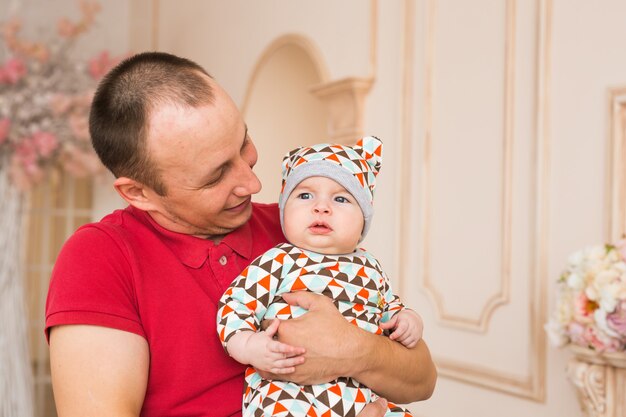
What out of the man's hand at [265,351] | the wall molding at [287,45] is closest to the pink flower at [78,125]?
the wall molding at [287,45]

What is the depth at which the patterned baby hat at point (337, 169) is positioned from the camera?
159 centimetres

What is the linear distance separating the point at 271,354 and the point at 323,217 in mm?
319

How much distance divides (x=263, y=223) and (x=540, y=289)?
4.48ft

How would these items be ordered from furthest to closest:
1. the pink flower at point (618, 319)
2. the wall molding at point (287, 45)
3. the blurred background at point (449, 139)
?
1. the wall molding at point (287, 45)
2. the blurred background at point (449, 139)
3. the pink flower at point (618, 319)

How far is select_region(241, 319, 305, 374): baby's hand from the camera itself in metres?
1.38

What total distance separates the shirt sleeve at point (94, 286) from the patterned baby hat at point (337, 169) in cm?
38

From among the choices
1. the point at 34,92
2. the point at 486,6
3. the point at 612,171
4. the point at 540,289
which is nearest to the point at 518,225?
the point at 540,289

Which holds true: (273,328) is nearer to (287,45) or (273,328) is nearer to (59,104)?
(287,45)

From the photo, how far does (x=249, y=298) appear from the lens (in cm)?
148

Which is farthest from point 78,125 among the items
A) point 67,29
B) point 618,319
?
point 618,319

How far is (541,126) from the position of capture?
2.78 metres

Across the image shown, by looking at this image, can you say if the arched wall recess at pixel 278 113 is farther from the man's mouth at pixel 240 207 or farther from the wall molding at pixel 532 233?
the man's mouth at pixel 240 207

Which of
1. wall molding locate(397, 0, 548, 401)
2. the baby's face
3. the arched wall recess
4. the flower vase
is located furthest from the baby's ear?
the arched wall recess

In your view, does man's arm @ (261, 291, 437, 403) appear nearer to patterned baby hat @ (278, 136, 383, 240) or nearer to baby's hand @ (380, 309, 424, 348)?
baby's hand @ (380, 309, 424, 348)
